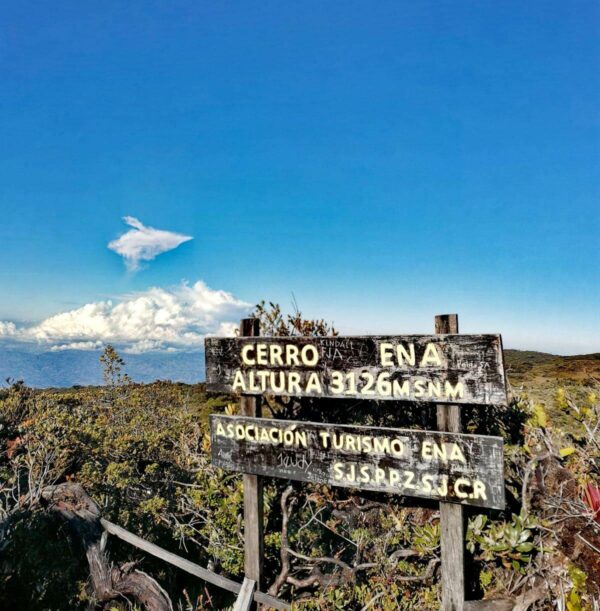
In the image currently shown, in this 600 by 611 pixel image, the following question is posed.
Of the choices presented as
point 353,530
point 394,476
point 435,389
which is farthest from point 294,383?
point 353,530

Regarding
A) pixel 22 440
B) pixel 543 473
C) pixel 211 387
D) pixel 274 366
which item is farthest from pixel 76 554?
pixel 543 473

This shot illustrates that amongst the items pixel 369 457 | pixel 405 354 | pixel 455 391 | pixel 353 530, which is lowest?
pixel 353 530

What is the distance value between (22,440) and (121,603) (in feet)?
19.2

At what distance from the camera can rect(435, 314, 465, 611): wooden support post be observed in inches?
151

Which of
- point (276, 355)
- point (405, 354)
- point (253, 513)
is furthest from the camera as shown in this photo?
point (253, 513)

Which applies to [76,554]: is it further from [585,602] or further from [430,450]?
[585,602]

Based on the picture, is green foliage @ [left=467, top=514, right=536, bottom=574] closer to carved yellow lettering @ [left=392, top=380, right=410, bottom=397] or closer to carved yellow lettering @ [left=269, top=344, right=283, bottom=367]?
carved yellow lettering @ [left=392, top=380, right=410, bottom=397]

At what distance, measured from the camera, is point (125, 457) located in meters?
11.1

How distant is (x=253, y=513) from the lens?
4.99 meters

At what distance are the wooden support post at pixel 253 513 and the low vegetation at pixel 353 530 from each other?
1.62 feet

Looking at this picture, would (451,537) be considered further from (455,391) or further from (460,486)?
(455,391)

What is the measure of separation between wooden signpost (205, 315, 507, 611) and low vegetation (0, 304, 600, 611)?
0.79m

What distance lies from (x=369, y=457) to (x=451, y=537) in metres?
0.99

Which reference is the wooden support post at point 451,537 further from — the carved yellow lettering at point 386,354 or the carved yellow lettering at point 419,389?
the carved yellow lettering at point 386,354
